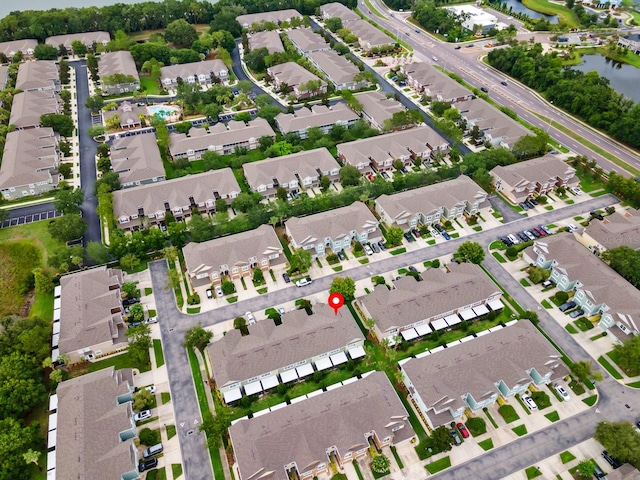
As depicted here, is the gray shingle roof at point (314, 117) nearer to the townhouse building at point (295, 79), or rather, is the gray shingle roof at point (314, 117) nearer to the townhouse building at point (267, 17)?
the townhouse building at point (295, 79)

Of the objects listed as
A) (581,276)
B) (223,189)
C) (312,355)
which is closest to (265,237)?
(223,189)

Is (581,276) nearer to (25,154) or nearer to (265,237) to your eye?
(265,237)

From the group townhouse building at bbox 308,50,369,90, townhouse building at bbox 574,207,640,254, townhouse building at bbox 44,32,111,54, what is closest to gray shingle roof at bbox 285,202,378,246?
townhouse building at bbox 574,207,640,254

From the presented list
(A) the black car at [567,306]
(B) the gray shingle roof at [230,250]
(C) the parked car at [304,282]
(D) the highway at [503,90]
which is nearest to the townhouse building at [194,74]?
(D) the highway at [503,90]

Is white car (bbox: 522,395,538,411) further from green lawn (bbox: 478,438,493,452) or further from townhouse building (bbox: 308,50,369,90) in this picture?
townhouse building (bbox: 308,50,369,90)

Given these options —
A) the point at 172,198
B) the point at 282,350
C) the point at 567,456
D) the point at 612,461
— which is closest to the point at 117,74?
the point at 172,198

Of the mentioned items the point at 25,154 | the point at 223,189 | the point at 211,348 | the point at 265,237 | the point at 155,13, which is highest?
the point at 155,13
